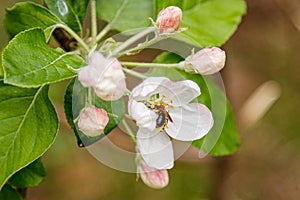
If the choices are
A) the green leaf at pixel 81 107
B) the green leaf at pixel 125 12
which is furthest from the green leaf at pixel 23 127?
the green leaf at pixel 125 12

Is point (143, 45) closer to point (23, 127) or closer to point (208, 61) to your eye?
point (208, 61)

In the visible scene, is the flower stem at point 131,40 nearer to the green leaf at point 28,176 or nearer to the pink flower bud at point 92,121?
the pink flower bud at point 92,121

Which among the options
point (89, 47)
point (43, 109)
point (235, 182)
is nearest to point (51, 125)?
point (43, 109)

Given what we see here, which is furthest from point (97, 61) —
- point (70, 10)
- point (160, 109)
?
point (70, 10)

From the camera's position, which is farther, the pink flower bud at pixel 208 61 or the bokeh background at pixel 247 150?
the bokeh background at pixel 247 150

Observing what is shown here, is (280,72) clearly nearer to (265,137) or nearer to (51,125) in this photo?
(265,137)
